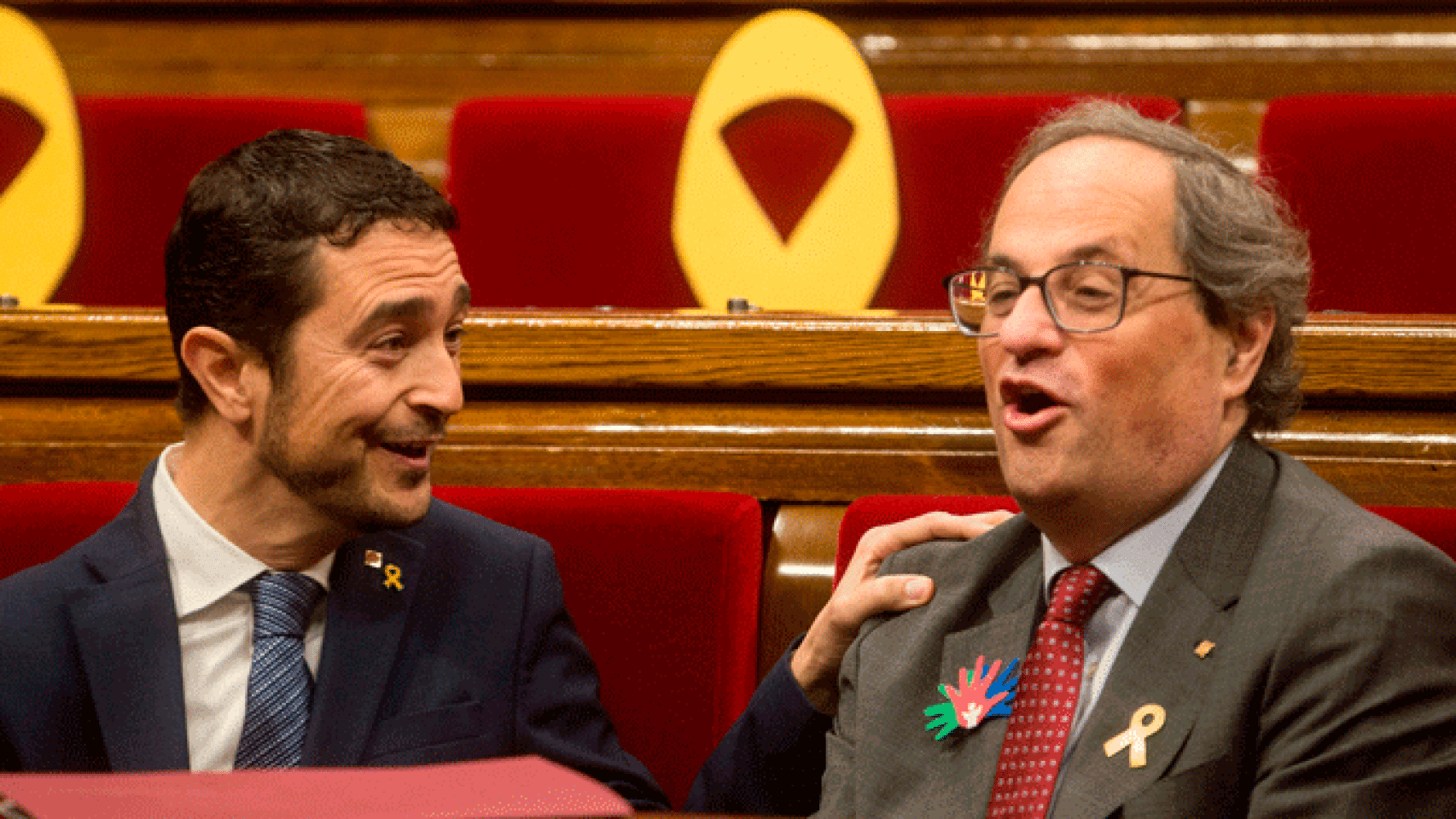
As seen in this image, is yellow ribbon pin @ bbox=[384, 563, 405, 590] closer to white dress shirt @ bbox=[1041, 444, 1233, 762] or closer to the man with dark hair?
the man with dark hair

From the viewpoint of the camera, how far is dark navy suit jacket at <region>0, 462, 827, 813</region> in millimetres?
679

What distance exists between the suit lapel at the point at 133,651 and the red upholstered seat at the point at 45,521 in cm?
9

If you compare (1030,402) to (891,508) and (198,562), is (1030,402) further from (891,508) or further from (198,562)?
(198,562)

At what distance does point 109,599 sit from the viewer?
696 millimetres

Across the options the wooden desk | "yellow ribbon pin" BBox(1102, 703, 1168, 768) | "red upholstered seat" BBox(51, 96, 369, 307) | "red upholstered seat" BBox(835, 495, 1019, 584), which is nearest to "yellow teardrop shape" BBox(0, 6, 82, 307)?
"red upholstered seat" BBox(51, 96, 369, 307)

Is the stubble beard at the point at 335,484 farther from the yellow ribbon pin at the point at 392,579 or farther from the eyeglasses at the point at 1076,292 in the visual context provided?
the eyeglasses at the point at 1076,292

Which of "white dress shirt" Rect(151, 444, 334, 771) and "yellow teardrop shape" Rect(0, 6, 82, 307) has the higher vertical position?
"yellow teardrop shape" Rect(0, 6, 82, 307)

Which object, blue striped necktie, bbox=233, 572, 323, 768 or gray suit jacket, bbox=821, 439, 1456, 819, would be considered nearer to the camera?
gray suit jacket, bbox=821, 439, 1456, 819

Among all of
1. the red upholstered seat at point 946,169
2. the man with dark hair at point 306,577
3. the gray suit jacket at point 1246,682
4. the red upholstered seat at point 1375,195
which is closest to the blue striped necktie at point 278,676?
the man with dark hair at point 306,577

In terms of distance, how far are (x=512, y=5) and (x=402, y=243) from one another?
0.87m

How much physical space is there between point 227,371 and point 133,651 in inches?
5.8

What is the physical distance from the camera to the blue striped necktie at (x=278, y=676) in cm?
69

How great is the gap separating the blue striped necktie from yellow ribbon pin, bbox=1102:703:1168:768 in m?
0.39

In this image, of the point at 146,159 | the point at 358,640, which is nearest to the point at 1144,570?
the point at 358,640
